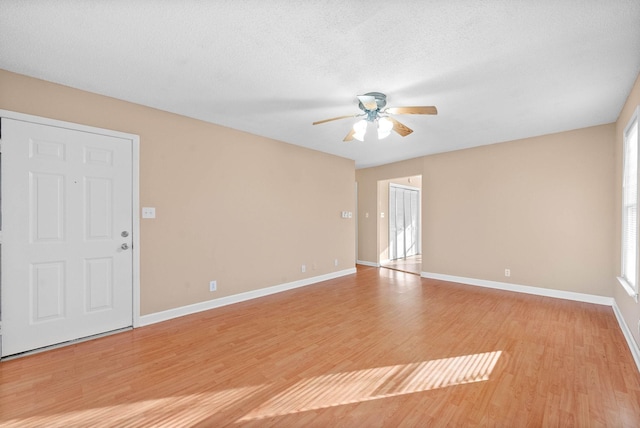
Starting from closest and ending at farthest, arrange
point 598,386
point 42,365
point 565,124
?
point 598,386, point 42,365, point 565,124

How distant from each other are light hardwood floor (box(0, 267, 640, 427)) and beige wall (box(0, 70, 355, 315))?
1.98ft

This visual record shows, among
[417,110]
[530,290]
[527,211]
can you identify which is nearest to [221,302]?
[417,110]

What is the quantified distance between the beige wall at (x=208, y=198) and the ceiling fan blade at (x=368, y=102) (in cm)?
209

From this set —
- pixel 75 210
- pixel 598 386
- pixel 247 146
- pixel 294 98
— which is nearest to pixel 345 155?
pixel 247 146

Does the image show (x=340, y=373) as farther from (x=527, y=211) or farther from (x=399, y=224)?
(x=399, y=224)

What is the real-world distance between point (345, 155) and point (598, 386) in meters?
4.63

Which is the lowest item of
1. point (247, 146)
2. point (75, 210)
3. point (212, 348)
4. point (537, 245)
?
point (212, 348)

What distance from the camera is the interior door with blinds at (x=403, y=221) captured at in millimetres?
7488

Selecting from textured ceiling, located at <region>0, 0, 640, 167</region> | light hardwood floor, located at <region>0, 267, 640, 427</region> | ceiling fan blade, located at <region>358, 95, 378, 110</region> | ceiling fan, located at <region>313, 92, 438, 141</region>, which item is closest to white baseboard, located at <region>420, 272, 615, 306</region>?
light hardwood floor, located at <region>0, 267, 640, 427</region>

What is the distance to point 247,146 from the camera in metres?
4.16

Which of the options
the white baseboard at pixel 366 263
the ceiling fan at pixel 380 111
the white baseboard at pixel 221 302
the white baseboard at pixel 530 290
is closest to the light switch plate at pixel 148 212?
the white baseboard at pixel 221 302

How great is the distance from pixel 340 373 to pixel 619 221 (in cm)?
386

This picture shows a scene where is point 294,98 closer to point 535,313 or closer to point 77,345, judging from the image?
point 77,345

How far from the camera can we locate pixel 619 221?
3.38 meters
